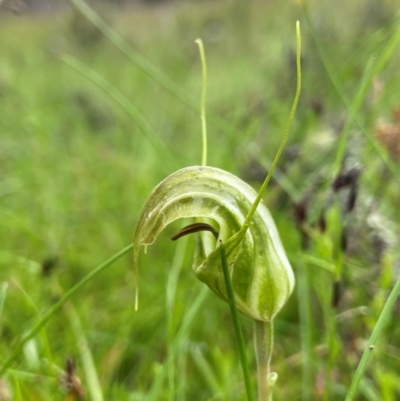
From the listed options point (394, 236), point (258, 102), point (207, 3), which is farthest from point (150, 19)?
point (394, 236)

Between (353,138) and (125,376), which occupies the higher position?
(353,138)

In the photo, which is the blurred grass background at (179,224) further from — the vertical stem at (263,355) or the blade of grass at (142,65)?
the vertical stem at (263,355)

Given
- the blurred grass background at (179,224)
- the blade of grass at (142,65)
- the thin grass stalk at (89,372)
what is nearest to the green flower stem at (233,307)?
the blurred grass background at (179,224)

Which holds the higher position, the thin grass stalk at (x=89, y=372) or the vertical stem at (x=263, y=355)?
the thin grass stalk at (x=89, y=372)

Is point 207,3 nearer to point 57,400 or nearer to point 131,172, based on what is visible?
point 131,172

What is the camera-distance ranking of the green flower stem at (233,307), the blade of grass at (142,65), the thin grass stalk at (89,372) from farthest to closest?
1. the blade of grass at (142,65)
2. the thin grass stalk at (89,372)
3. the green flower stem at (233,307)

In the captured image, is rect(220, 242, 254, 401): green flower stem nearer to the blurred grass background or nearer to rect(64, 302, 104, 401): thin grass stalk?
the blurred grass background

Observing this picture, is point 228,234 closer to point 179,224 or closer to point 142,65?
point 142,65
